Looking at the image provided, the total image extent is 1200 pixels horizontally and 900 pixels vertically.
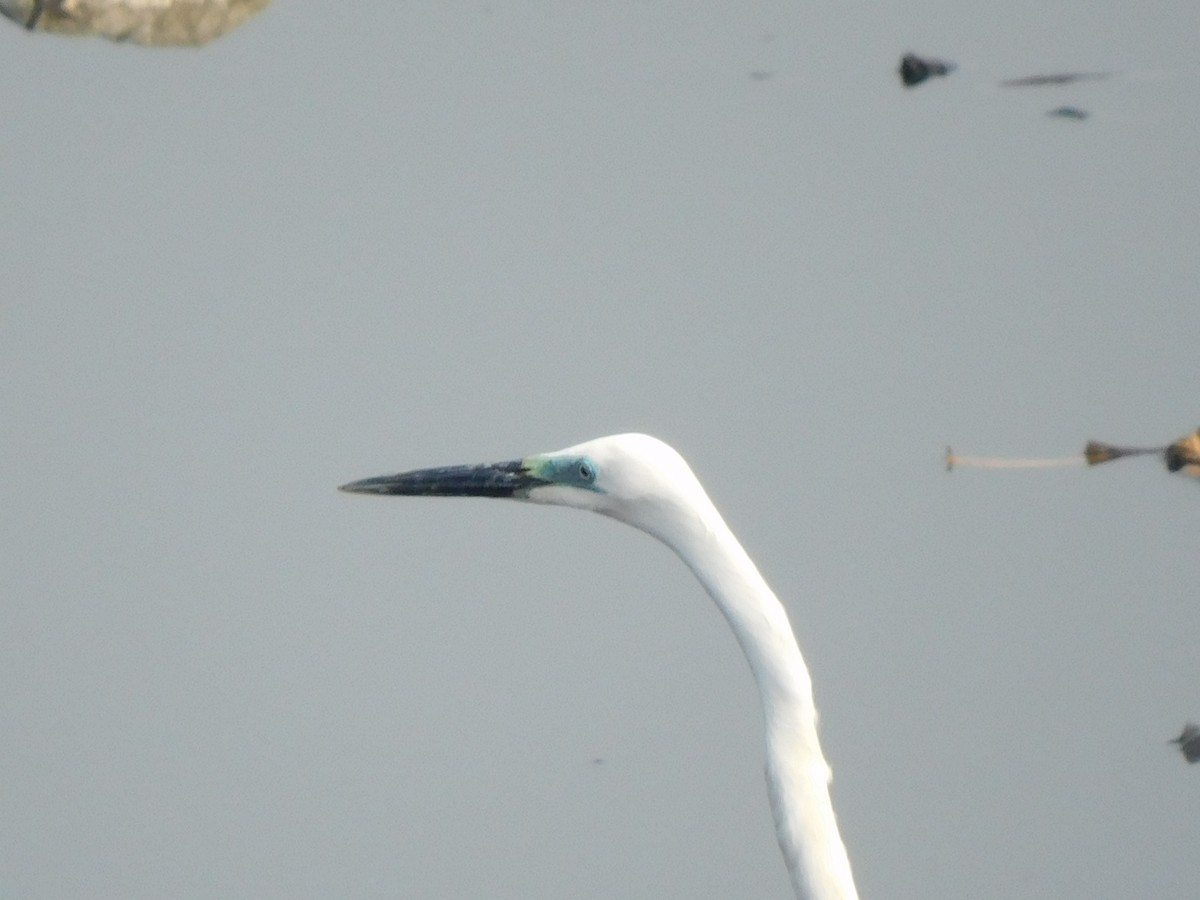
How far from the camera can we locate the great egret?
1.62 metres

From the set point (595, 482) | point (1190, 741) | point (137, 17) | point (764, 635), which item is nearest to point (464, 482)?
point (595, 482)

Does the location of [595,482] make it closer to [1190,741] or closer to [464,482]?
[464,482]

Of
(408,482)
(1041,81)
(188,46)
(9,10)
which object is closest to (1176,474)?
(1041,81)

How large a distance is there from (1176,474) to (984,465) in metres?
0.26

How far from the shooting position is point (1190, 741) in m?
2.38

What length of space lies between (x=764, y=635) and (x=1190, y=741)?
3.36ft

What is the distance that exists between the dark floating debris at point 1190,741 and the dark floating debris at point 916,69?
94 cm

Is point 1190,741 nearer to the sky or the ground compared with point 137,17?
nearer to the ground

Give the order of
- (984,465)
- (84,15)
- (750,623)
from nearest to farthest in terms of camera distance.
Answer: (750,623) < (84,15) < (984,465)

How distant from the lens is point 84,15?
6.82ft

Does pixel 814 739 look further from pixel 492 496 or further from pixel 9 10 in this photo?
pixel 9 10

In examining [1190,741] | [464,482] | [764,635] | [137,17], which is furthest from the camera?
[1190,741]

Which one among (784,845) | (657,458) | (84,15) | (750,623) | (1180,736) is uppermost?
(84,15)

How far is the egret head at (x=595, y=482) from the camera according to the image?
1.63 m
